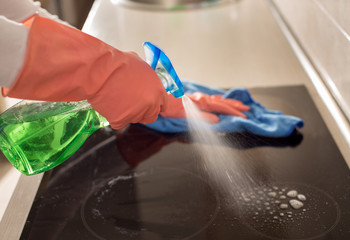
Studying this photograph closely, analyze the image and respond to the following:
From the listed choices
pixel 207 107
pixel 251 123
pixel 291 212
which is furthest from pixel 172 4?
pixel 291 212

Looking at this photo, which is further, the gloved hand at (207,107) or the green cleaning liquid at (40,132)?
the gloved hand at (207,107)

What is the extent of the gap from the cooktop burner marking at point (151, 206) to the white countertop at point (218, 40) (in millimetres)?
386

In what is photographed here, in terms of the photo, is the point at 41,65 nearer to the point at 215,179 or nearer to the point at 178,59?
the point at 215,179

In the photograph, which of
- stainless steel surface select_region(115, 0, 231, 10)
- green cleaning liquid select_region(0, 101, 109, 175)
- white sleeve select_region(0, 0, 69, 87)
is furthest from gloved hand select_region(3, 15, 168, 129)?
stainless steel surface select_region(115, 0, 231, 10)

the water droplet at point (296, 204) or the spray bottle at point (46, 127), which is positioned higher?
the spray bottle at point (46, 127)

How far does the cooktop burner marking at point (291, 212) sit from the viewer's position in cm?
89

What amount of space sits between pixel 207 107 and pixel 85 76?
1.95ft

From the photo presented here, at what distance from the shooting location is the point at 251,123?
47.4 inches

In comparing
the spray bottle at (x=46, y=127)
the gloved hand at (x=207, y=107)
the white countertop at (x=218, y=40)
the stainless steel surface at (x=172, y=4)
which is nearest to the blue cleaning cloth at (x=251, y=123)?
the gloved hand at (x=207, y=107)

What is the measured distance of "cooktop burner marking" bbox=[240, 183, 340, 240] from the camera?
0.89 meters

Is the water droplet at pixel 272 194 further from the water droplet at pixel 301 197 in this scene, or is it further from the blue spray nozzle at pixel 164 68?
the blue spray nozzle at pixel 164 68

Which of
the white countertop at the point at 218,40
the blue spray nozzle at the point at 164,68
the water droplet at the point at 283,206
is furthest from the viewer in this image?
the white countertop at the point at 218,40

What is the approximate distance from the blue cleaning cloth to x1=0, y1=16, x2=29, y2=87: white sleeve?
63cm

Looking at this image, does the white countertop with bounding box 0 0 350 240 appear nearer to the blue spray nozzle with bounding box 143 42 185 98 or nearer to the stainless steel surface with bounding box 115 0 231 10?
the stainless steel surface with bounding box 115 0 231 10
